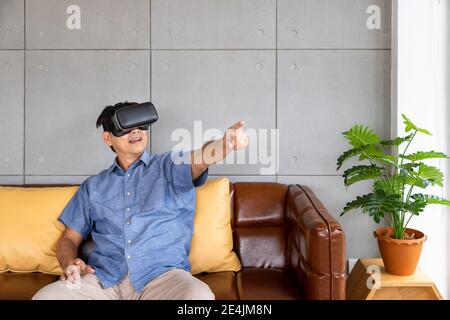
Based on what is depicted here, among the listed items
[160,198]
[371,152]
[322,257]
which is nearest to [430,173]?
[371,152]

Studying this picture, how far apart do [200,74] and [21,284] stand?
1.65 meters

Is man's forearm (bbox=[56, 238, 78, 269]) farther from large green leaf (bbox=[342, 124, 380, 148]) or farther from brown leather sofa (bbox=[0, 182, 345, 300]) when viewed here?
large green leaf (bbox=[342, 124, 380, 148])

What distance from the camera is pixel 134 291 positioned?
2090mm

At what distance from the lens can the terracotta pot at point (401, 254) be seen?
94.3 inches

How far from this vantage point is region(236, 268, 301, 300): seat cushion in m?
2.11

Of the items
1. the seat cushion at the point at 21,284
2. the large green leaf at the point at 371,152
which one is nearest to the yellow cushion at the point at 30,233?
the seat cushion at the point at 21,284

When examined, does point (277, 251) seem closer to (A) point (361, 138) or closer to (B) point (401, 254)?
(B) point (401, 254)

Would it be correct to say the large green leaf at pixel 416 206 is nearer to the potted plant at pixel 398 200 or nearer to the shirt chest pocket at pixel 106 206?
the potted plant at pixel 398 200

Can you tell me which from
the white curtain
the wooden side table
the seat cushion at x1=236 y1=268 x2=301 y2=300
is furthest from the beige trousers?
the white curtain

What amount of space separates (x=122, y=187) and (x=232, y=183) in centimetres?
76

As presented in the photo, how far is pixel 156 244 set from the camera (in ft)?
7.13

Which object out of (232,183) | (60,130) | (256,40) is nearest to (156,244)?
(232,183)

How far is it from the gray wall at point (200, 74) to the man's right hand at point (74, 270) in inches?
41.1

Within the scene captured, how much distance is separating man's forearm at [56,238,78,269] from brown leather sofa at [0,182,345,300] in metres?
0.20
